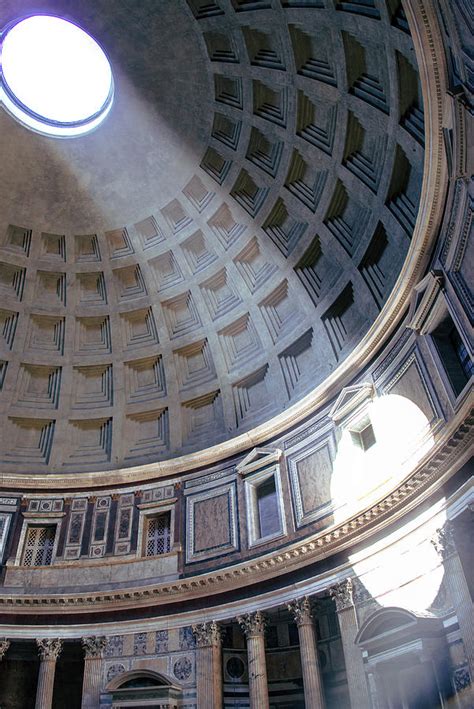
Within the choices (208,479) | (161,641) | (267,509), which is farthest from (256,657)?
(208,479)

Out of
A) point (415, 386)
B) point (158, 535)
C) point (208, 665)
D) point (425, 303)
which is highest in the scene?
point (425, 303)

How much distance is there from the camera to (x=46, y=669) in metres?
18.5

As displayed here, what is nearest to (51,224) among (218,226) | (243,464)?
(218,226)

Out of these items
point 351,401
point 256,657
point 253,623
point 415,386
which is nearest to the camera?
point 415,386

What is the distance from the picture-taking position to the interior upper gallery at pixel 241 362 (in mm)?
13320

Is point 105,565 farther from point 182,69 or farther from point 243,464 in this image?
point 182,69

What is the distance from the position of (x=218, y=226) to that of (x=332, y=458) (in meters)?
10.3

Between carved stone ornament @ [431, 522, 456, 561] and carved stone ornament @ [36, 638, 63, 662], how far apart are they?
12.6 meters

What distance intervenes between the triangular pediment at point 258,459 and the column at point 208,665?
479 centimetres

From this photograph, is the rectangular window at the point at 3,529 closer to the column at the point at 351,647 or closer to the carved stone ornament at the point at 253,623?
the carved stone ornament at the point at 253,623

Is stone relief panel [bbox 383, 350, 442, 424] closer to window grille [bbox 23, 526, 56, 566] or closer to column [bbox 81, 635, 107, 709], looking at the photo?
column [bbox 81, 635, 107, 709]

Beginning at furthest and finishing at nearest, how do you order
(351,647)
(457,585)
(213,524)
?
(213,524), (351,647), (457,585)

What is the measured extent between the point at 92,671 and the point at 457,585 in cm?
1196

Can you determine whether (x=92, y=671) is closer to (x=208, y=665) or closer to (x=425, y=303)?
(x=208, y=665)
